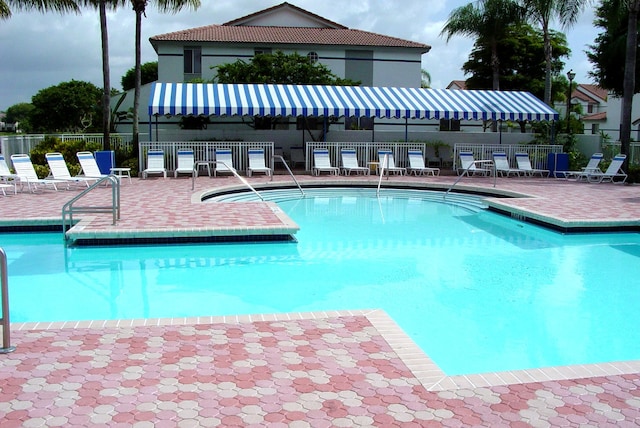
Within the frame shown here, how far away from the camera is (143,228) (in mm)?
9461

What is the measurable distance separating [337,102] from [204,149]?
4656 millimetres

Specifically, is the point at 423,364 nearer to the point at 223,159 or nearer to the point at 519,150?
the point at 223,159

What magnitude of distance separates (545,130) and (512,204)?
11.8 metres

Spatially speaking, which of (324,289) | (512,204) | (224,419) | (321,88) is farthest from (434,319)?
(321,88)

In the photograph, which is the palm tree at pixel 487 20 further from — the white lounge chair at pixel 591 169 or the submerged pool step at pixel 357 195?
the submerged pool step at pixel 357 195

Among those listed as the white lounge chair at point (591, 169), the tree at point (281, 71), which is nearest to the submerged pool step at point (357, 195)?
the white lounge chair at point (591, 169)

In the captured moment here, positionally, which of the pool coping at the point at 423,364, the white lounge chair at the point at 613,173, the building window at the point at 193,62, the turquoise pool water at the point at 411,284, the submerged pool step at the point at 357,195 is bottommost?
the turquoise pool water at the point at 411,284

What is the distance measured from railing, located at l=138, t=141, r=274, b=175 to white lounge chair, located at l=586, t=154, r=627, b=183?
9.88 m

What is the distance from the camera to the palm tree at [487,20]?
27.3 meters

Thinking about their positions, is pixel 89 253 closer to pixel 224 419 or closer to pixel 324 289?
pixel 324 289

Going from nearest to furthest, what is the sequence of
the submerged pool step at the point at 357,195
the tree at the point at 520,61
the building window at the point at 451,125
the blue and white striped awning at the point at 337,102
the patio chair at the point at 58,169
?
the patio chair at the point at 58,169 < the submerged pool step at the point at 357,195 < the blue and white striped awning at the point at 337,102 < the building window at the point at 451,125 < the tree at the point at 520,61

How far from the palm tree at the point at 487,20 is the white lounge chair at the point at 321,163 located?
12524 mm

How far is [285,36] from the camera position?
1357 inches

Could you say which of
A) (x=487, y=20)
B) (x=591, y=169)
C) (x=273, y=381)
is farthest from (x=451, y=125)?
(x=273, y=381)
